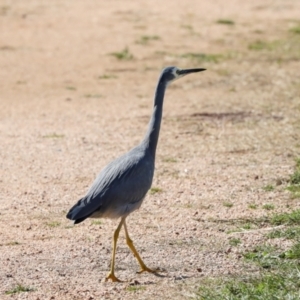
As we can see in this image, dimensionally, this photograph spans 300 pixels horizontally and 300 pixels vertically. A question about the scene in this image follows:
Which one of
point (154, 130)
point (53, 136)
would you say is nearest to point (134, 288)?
point (154, 130)

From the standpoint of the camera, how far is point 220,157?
920 cm

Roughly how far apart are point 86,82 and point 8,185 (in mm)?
4906

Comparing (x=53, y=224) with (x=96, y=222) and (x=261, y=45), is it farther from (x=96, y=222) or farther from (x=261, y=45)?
(x=261, y=45)

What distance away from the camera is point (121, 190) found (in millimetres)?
6227

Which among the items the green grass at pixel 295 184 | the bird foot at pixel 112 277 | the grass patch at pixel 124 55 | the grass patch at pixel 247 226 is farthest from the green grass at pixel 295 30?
the bird foot at pixel 112 277

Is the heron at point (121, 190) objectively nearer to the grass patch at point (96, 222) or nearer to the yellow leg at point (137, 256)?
the yellow leg at point (137, 256)

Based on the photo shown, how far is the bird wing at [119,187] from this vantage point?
611 centimetres

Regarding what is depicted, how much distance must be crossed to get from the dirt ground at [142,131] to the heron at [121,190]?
35 centimetres

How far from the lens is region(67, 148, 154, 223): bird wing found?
6.11 metres

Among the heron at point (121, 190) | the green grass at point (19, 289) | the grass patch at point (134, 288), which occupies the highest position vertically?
the heron at point (121, 190)

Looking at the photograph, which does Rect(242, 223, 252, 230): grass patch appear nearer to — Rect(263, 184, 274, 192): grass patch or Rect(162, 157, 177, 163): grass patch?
Rect(263, 184, 274, 192): grass patch

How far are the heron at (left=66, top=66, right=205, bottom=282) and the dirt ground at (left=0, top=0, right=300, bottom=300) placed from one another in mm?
346

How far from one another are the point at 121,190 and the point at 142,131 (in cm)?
415

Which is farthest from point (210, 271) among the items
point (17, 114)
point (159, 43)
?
point (159, 43)
